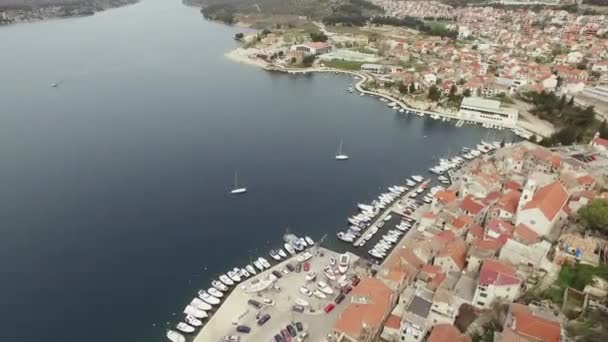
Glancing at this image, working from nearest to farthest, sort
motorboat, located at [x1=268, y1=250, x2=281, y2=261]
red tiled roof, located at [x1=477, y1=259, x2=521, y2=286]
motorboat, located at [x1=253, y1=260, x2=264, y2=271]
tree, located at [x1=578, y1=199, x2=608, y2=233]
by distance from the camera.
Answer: red tiled roof, located at [x1=477, y1=259, x2=521, y2=286] → tree, located at [x1=578, y1=199, x2=608, y2=233] → motorboat, located at [x1=253, y1=260, x2=264, y2=271] → motorboat, located at [x1=268, y1=250, x2=281, y2=261]

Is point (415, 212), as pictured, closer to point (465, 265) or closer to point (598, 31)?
point (465, 265)

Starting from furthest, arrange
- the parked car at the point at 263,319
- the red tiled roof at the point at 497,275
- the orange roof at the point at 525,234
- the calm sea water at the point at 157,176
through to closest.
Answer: the calm sea water at the point at 157,176, the orange roof at the point at 525,234, the parked car at the point at 263,319, the red tiled roof at the point at 497,275

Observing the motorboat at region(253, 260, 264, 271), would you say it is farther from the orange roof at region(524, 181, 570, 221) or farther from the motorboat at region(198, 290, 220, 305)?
the orange roof at region(524, 181, 570, 221)

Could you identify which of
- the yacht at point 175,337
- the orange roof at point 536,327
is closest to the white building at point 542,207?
the orange roof at point 536,327

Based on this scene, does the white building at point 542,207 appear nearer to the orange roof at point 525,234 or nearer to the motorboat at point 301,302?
the orange roof at point 525,234

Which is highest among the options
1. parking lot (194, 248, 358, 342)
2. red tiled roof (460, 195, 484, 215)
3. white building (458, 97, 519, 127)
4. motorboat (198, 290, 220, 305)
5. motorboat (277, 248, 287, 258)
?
red tiled roof (460, 195, 484, 215)

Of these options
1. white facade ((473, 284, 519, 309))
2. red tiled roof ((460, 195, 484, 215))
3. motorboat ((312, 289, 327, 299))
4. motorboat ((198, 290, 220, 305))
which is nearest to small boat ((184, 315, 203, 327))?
motorboat ((198, 290, 220, 305))

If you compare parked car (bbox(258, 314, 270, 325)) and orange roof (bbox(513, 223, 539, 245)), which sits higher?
orange roof (bbox(513, 223, 539, 245))
